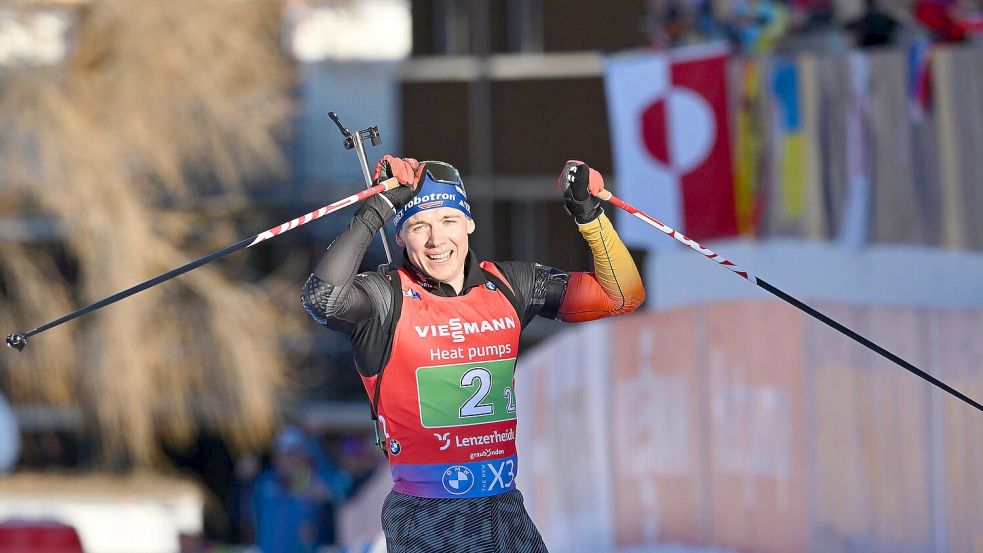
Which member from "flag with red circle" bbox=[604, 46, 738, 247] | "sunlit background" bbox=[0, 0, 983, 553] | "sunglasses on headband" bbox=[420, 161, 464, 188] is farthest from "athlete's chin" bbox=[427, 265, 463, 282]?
"flag with red circle" bbox=[604, 46, 738, 247]

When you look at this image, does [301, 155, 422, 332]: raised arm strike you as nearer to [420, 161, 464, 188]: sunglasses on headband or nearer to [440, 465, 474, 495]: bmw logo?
[420, 161, 464, 188]: sunglasses on headband

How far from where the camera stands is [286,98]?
18.7 m

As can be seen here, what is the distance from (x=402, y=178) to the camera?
16.1ft

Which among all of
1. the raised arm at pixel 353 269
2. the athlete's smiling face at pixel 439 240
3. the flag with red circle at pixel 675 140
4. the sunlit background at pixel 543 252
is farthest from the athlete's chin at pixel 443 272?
the flag with red circle at pixel 675 140

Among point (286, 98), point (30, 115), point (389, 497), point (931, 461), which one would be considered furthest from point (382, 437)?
point (286, 98)

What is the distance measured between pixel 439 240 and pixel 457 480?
70cm

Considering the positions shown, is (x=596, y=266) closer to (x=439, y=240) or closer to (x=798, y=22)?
(x=439, y=240)

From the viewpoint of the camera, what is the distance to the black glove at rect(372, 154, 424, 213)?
491cm

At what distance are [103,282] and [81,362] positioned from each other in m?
0.99

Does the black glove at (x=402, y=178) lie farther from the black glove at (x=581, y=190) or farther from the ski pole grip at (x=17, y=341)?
the ski pole grip at (x=17, y=341)

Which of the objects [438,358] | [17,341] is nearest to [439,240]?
[438,358]

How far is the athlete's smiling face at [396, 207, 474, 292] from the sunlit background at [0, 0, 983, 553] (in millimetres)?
2570

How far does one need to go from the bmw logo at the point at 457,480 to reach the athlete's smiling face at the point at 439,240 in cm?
57

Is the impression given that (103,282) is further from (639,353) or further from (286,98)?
(639,353)
